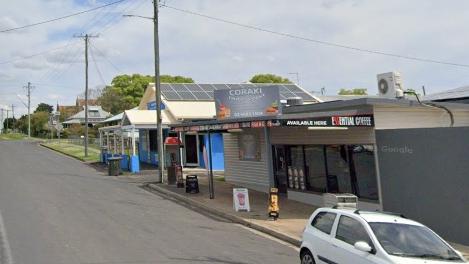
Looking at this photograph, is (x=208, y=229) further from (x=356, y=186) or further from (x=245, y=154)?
(x=245, y=154)

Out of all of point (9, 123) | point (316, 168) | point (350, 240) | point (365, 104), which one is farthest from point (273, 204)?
point (9, 123)

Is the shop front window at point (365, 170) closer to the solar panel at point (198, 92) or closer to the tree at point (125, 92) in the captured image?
the solar panel at point (198, 92)

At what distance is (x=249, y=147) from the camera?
1016 inches

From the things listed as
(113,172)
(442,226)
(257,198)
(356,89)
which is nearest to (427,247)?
(442,226)

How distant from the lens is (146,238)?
46.5ft

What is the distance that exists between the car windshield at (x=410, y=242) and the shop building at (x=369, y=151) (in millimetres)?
5014

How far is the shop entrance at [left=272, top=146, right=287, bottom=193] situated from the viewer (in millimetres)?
23094

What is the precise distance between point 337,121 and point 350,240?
7610 mm

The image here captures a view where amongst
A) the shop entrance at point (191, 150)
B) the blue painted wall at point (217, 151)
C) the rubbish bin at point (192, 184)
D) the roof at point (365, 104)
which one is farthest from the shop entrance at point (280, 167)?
the shop entrance at point (191, 150)

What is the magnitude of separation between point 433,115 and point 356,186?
360 centimetres

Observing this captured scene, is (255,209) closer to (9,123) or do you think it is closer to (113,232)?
(113,232)

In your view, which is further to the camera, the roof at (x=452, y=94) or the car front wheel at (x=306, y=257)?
the roof at (x=452, y=94)

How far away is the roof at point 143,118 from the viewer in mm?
35281

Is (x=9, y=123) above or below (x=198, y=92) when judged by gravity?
above
